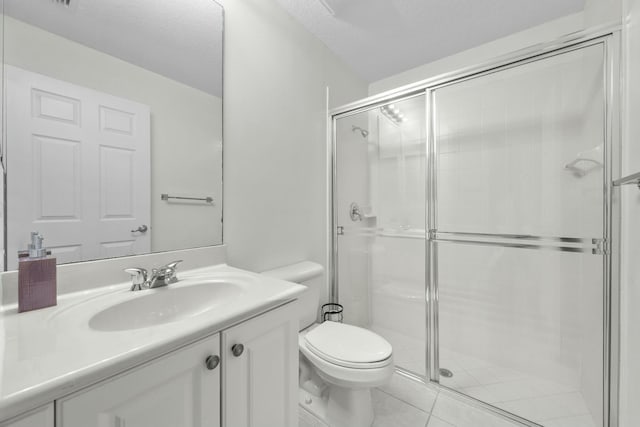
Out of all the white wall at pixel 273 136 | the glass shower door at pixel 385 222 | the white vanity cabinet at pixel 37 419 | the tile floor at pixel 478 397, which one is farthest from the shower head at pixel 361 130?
the white vanity cabinet at pixel 37 419

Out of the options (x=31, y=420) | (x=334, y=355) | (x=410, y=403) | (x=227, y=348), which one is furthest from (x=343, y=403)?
(x=31, y=420)

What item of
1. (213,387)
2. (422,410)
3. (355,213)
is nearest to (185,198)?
(213,387)

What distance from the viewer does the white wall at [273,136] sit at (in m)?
1.30

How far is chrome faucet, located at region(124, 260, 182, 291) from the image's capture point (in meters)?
0.85

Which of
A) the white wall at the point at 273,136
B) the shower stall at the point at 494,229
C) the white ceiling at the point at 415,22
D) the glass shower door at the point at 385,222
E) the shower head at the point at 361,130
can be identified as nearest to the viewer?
the shower stall at the point at 494,229

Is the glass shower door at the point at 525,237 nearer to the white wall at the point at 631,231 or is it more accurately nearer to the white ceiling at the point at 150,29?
the white wall at the point at 631,231

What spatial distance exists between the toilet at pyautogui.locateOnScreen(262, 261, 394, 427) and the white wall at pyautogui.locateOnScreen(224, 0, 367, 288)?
0.85 feet

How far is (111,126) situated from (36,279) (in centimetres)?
54

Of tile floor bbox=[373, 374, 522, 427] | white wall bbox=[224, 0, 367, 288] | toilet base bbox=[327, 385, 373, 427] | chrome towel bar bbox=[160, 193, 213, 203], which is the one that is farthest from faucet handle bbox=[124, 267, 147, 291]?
tile floor bbox=[373, 374, 522, 427]

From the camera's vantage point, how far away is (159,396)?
54 centimetres

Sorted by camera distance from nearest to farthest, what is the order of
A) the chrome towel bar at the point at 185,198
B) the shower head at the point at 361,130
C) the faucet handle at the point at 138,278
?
1. the faucet handle at the point at 138,278
2. the chrome towel bar at the point at 185,198
3. the shower head at the point at 361,130

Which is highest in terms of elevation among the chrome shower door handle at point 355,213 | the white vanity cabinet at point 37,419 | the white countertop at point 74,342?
the chrome shower door handle at point 355,213

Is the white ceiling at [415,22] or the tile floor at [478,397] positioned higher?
the white ceiling at [415,22]

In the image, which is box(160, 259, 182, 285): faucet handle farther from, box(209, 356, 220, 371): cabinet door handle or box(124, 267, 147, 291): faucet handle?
box(209, 356, 220, 371): cabinet door handle
